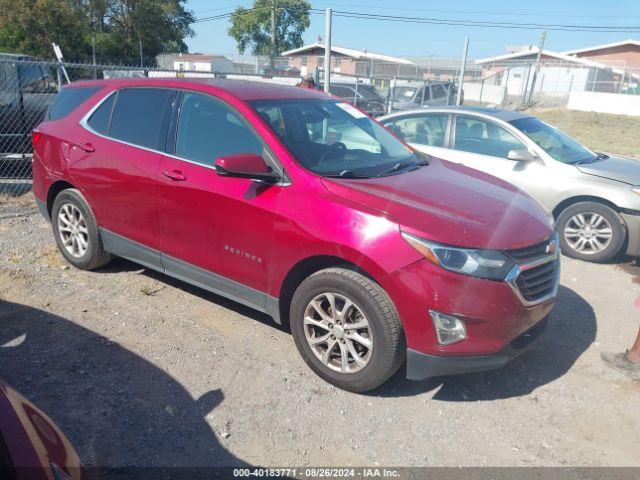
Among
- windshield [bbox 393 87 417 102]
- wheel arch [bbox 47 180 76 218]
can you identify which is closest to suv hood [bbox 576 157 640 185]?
A: wheel arch [bbox 47 180 76 218]

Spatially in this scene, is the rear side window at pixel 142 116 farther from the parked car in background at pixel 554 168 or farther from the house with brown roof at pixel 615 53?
the house with brown roof at pixel 615 53

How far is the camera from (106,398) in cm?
318

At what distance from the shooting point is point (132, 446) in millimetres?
2809

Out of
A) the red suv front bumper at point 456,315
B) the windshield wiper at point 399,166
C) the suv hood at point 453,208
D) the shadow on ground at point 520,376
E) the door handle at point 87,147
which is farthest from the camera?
the door handle at point 87,147

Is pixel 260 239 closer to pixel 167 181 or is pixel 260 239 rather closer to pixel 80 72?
pixel 167 181

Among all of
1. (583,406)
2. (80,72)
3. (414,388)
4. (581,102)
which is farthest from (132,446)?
(581,102)

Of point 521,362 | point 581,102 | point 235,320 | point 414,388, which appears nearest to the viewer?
point 414,388

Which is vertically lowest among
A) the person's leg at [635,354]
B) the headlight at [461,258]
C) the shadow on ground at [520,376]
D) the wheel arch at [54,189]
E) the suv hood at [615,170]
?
the shadow on ground at [520,376]

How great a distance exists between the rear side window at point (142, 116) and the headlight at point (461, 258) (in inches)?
88.3

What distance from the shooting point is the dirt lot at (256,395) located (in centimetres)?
288

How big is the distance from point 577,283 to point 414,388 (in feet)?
9.42

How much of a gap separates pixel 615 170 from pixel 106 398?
5.80 meters

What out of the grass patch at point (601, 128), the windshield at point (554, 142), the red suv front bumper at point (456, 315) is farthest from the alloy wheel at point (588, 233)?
the grass patch at point (601, 128)

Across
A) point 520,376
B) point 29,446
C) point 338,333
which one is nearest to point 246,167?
point 338,333
